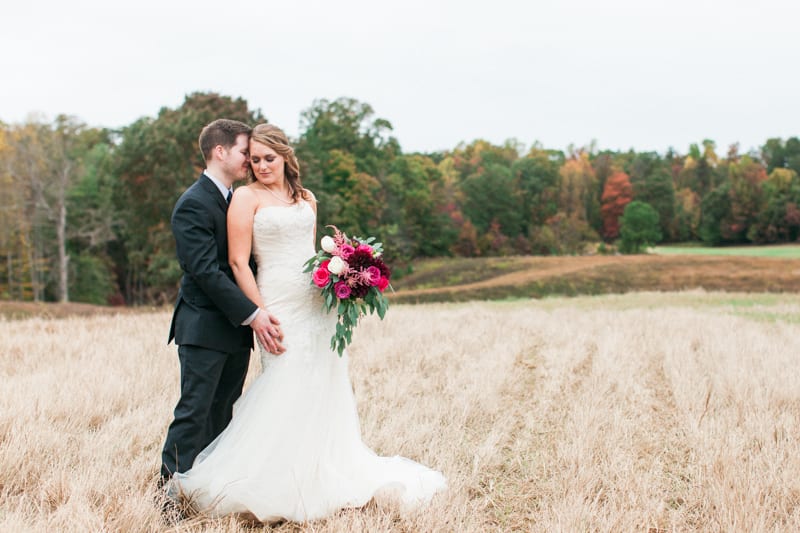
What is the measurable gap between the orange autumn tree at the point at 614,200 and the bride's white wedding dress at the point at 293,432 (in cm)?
7655

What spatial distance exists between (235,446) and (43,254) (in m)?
53.0

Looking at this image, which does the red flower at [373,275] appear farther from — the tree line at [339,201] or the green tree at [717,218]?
the green tree at [717,218]

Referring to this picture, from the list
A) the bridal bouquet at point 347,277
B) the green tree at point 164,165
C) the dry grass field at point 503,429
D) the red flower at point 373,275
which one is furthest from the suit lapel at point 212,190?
the green tree at point 164,165

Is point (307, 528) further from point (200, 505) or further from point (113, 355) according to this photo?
point (113, 355)

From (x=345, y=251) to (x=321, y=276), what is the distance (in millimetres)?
231

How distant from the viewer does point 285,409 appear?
13.5ft

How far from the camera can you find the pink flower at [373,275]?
414 centimetres

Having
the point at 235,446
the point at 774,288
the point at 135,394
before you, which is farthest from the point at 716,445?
the point at 774,288

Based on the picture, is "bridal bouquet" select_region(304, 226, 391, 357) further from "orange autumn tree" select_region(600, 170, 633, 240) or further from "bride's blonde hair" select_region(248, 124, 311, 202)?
"orange autumn tree" select_region(600, 170, 633, 240)

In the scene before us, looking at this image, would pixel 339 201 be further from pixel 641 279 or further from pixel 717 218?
pixel 717 218

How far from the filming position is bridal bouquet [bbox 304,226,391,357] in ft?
13.5

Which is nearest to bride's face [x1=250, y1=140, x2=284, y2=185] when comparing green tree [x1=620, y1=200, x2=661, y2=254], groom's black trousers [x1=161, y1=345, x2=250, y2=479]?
groom's black trousers [x1=161, y1=345, x2=250, y2=479]

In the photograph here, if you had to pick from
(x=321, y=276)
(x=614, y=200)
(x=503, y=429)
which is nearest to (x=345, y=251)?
(x=321, y=276)

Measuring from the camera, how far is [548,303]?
21594 mm
